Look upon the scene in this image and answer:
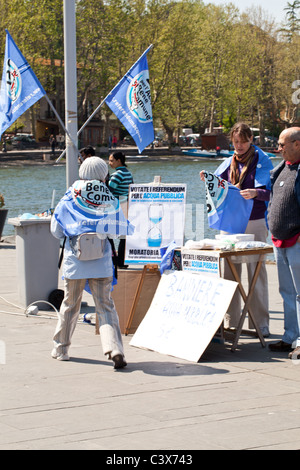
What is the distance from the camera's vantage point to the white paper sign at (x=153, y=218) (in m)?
8.57

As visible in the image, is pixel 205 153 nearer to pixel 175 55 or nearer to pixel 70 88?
pixel 175 55

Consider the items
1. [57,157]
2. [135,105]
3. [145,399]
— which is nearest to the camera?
[145,399]

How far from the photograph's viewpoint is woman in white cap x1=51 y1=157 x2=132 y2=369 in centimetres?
700

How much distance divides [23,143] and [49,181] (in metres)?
30.6

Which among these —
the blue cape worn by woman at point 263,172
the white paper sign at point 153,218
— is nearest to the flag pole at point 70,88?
the white paper sign at point 153,218

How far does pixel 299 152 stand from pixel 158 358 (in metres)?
2.20

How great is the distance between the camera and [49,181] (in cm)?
6006

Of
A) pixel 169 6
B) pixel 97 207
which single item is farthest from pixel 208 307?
pixel 169 6

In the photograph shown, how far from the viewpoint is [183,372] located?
22.2 ft

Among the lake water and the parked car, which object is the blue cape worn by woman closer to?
the lake water

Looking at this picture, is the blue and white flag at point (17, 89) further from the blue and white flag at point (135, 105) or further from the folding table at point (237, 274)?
the folding table at point (237, 274)

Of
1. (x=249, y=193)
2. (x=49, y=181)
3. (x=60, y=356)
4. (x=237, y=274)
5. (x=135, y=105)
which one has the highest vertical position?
(x=135, y=105)

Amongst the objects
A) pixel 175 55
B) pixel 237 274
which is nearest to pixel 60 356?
pixel 237 274
